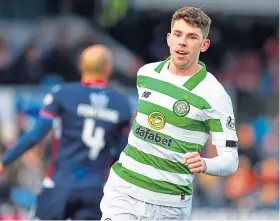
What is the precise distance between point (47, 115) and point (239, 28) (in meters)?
13.3

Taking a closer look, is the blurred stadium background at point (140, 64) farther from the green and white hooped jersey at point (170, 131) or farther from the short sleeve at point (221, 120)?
the short sleeve at point (221, 120)

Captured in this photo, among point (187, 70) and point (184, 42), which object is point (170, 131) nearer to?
point (187, 70)

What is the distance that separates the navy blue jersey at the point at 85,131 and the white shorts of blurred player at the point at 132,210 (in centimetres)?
217

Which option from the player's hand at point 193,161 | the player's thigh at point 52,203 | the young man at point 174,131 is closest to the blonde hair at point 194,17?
the young man at point 174,131

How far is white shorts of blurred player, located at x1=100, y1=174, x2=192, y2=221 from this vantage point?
25.1 ft

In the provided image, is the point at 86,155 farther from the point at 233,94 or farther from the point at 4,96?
the point at 233,94

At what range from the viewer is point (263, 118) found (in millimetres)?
17828

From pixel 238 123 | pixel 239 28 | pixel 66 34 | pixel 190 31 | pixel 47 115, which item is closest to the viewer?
pixel 190 31

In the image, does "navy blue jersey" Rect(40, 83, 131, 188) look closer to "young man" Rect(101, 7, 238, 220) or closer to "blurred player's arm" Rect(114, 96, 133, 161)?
"blurred player's arm" Rect(114, 96, 133, 161)

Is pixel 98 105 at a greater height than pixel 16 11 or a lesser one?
lesser

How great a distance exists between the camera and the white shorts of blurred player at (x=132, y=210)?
7.64 meters

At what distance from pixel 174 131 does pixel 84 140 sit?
2.42 m

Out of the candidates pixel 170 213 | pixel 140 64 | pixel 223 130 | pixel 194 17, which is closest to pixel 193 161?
pixel 223 130

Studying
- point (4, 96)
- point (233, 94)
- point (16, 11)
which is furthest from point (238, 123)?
point (16, 11)
